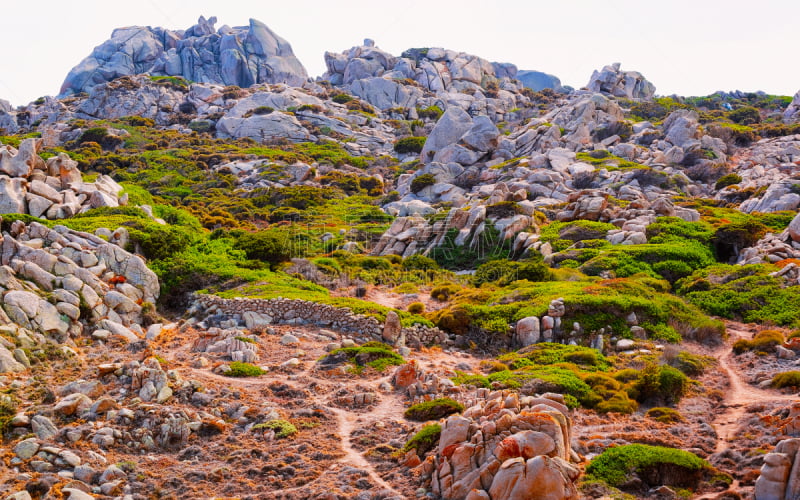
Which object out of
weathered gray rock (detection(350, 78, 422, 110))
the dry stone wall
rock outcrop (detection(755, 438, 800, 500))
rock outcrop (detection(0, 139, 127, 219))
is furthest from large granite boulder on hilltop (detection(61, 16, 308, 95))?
rock outcrop (detection(755, 438, 800, 500))

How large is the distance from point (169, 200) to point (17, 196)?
3041 centimetres

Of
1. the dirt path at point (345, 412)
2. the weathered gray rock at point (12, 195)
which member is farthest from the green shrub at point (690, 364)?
the weathered gray rock at point (12, 195)

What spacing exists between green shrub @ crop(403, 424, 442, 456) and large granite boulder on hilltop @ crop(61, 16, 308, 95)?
135 meters

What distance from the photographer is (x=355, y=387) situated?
18.3 m

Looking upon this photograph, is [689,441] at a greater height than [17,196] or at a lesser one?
lesser

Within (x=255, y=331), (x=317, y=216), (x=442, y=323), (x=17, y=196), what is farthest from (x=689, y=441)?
(x=317, y=216)

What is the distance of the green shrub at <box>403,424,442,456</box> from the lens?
518 inches

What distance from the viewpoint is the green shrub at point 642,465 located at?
466 inches

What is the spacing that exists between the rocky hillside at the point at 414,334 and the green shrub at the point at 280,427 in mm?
77

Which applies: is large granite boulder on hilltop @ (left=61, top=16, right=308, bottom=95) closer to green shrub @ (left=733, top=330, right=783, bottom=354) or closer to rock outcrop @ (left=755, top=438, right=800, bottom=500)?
green shrub @ (left=733, top=330, right=783, bottom=354)

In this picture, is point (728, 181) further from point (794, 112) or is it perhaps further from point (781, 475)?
point (781, 475)

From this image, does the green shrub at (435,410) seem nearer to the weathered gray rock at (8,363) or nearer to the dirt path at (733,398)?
the dirt path at (733,398)

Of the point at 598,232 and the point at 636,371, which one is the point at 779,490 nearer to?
the point at 636,371

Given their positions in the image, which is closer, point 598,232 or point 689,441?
point 689,441
